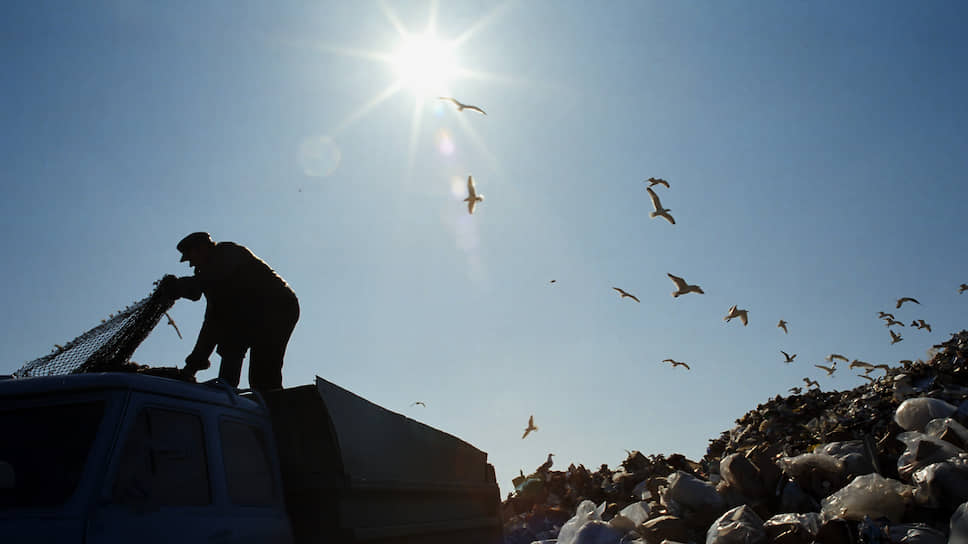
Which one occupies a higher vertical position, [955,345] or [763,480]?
[955,345]

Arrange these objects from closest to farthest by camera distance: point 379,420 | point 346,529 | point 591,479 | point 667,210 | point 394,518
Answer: point 346,529
point 394,518
point 379,420
point 591,479
point 667,210

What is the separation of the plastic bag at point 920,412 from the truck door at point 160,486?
18.0 ft

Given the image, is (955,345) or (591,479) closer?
(591,479)

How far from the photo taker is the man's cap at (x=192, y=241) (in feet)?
16.2

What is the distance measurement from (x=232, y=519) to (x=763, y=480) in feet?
13.5

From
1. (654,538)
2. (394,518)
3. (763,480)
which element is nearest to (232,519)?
(394,518)

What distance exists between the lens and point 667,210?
9266 millimetres

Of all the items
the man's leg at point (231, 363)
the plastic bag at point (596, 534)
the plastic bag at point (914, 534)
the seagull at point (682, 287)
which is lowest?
the plastic bag at point (914, 534)

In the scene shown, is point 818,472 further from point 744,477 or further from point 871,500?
point 871,500

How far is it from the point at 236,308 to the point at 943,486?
485cm

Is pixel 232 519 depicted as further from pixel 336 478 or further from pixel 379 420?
pixel 379 420

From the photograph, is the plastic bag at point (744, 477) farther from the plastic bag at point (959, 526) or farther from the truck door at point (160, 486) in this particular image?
the truck door at point (160, 486)

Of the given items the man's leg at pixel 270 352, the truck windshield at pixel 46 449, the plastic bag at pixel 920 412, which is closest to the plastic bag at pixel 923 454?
the plastic bag at pixel 920 412

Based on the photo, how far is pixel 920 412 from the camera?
18.7 feet
